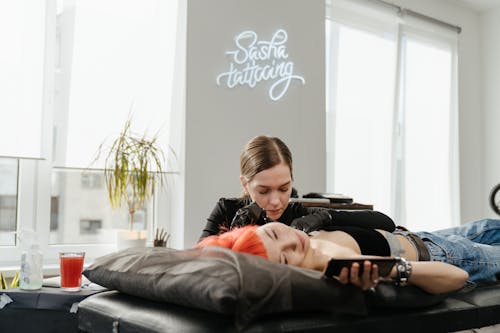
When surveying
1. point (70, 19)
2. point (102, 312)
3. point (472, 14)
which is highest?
point (472, 14)

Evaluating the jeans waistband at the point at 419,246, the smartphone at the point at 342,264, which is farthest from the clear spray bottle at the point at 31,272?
the jeans waistband at the point at 419,246

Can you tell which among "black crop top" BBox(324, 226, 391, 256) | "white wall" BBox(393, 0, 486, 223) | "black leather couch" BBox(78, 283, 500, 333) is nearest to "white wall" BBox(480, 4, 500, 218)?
"white wall" BBox(393, 0, 486, 223)

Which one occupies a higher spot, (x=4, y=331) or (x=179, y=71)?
(x=179, y=71)

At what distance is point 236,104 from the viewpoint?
3725 mm

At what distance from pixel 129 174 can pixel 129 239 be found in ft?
1.22

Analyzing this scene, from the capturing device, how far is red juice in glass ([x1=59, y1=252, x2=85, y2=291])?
1.72 m

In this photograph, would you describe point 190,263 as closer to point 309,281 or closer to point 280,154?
point 309,281

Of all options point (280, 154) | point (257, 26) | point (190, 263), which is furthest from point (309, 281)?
point (257, 26)

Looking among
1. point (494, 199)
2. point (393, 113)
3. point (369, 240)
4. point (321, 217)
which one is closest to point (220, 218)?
point (321, 217)

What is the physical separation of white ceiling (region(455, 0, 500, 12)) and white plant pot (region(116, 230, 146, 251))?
13.9 ft

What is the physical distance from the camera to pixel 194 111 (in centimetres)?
351

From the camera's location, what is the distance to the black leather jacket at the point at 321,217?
1.83m

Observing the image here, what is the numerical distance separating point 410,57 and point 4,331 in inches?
174

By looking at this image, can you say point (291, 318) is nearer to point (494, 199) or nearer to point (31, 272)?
point (31, 272)
